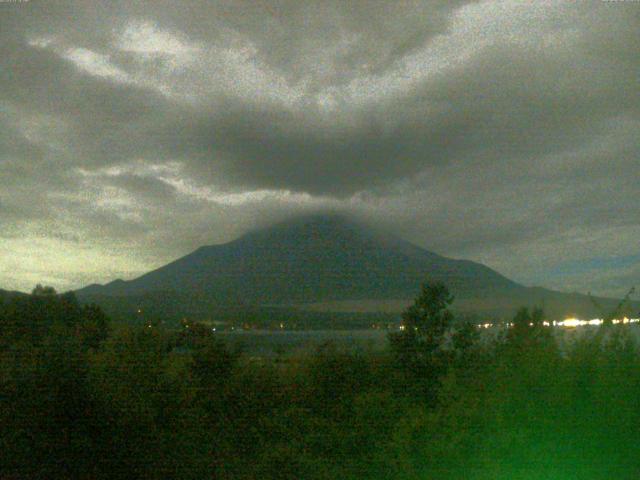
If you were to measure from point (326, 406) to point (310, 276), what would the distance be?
18.4m

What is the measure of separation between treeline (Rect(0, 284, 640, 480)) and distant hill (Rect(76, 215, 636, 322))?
3.94 m

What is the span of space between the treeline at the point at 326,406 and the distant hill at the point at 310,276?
3.94 m

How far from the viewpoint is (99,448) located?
8.02 m

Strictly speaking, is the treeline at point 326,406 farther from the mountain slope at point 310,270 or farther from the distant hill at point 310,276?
the mountain slope at point 310,270

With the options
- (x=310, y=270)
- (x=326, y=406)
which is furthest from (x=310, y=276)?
(x=326, y=406)

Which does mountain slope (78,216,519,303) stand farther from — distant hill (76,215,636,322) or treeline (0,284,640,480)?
treeline (0,284,640,480)

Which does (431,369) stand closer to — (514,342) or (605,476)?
(514,342)

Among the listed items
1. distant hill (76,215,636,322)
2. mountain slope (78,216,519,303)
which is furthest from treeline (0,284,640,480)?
mountain slope (78,216,519,303)

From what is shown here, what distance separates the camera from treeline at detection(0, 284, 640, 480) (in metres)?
5.30

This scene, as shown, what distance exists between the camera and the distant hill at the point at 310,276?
1844cm

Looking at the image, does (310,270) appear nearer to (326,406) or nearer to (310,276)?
(310,276)

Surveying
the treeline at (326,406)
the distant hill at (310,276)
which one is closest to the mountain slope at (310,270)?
the distant hill at (310,276)

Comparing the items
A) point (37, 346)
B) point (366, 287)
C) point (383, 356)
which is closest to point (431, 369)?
point (383, 356)

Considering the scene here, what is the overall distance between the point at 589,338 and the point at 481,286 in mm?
13978
